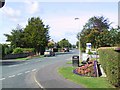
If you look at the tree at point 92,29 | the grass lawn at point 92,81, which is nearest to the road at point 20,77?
the grass lawn at point 92,81

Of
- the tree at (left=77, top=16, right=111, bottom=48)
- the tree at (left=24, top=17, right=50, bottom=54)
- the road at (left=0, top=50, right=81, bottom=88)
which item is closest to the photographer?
the road at (left=0, top=50, right=81, bottom=88)

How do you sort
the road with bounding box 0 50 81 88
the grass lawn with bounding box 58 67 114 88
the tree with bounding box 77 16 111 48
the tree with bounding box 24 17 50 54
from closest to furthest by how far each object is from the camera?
the grass lawn with bounding box 58 67 114 88, the road with bounding box 0 50 81 88, the tree with bounding box 77 16 111 48, the tree with bounding box 24 17 50 54

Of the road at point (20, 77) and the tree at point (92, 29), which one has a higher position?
the tree at point (92, 29)

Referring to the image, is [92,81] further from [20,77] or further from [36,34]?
[36,34]

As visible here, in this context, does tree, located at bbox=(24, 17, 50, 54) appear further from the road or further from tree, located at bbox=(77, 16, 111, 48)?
the road

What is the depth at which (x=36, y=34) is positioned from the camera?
84.8m

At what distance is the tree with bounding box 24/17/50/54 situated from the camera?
84062 mm

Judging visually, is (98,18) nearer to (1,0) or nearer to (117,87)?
(117,87)

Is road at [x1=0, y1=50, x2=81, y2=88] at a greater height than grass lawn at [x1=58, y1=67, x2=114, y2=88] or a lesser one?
lesser

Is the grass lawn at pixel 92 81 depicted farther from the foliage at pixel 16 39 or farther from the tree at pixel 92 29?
the foliage at pixel 16 39

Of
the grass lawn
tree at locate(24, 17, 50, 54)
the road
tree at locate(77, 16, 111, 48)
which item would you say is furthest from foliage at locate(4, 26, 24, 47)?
the grass lawn

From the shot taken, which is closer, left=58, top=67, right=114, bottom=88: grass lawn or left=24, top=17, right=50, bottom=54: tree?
left=58, top=67, right=114, bottom=88: grass lawn

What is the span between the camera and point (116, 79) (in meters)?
12.8

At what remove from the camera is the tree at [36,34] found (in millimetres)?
84062
